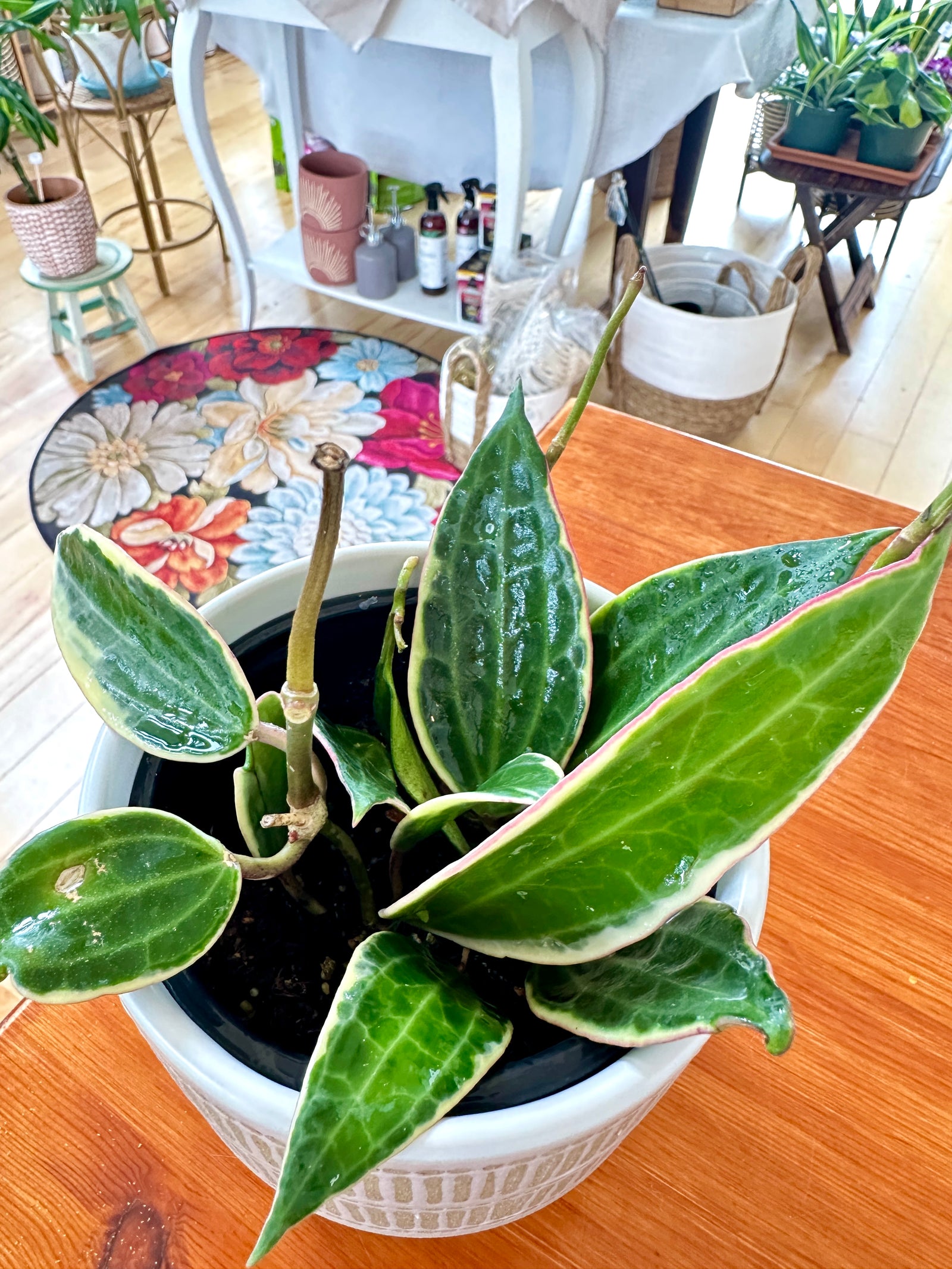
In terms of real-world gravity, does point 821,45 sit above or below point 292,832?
below

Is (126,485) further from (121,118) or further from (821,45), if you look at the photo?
(821,45)

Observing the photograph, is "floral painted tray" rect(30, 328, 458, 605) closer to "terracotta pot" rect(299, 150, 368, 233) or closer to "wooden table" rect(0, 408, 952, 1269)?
"terracotta pot" rect(299, 150, 368, 233)

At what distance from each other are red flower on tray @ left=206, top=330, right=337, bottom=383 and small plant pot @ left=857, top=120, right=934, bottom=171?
1043 mm

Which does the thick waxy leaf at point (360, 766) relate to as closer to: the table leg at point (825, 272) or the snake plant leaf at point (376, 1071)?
the snake plant leaf at point (376, 1071)

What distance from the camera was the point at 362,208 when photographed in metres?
1.75

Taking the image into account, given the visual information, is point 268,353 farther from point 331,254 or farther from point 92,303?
point 92,303

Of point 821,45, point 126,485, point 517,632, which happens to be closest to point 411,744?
point 517,632

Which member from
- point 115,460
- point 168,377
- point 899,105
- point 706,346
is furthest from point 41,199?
point 899,105

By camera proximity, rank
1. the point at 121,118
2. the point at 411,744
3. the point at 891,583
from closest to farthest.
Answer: the point at 891,583 → the point at 411,744 → the point at 121,118

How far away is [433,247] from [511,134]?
37 cm

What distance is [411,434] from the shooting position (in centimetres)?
166

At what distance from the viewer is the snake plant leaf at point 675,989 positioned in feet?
0.64

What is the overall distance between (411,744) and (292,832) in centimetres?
5

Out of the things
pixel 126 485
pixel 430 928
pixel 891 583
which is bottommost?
pixel 126 485
